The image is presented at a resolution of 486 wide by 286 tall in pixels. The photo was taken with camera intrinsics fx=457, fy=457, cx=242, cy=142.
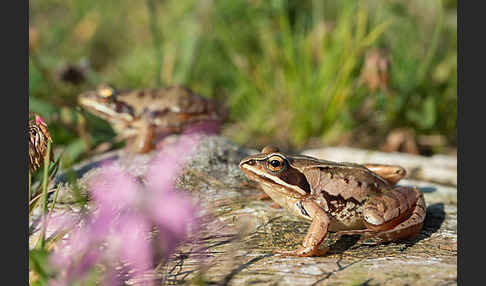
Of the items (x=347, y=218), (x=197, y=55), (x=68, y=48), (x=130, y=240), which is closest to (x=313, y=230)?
(x=347, y=218)

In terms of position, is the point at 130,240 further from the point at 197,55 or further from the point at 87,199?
the point at 197,55

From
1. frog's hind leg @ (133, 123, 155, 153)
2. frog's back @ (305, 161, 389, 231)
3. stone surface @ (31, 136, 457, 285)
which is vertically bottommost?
stone surface @ (31, 136, 457, 285)

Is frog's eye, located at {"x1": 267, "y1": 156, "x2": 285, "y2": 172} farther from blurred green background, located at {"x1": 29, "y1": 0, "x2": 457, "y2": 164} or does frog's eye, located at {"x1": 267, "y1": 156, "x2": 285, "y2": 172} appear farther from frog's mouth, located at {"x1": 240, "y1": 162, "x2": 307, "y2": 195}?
blurred green background, located at {"x1": 29, "y1": 0, "x2": 457, "y2": 164}

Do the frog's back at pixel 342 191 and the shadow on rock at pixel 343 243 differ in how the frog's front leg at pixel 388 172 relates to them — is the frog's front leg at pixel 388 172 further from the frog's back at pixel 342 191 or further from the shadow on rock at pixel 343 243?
the shadow on rock at pixel 343 243

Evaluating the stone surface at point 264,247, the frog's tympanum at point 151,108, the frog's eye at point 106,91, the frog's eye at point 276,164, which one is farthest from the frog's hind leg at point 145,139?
the frog's eye at point 276,164

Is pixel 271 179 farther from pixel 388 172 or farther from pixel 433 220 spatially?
pixel 433 220

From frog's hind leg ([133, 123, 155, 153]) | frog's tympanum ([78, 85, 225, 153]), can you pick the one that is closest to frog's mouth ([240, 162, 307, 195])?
frog's hind leg ([133, 123, 155, 153])

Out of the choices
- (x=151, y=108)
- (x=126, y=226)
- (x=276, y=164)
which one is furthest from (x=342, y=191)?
(x=151, y=108)
